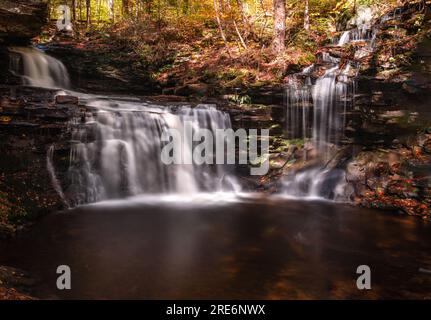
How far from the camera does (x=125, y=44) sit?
16.3m

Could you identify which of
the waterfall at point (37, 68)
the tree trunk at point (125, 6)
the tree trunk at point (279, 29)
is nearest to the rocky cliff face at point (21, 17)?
the waterfall at point (37, 68)

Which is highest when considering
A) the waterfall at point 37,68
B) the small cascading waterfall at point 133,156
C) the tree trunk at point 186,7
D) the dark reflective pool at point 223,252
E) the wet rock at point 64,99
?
the tree trunk at point 186,7

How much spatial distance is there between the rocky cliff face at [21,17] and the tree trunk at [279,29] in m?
8.25

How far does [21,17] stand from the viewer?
10242mm

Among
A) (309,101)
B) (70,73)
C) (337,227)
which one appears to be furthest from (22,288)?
(70,73)

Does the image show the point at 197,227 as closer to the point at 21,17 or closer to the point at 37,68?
the point at 21,17

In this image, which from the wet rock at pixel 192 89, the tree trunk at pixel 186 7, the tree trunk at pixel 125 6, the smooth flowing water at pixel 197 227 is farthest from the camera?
the tree trunk at pixel 125 6

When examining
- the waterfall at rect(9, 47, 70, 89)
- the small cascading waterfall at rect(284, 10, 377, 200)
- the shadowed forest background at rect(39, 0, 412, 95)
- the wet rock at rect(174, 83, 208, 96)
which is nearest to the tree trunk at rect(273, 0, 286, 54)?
the shadowed forest background at rect(39, 0, 412, 95)

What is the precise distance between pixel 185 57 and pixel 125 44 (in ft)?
10.5

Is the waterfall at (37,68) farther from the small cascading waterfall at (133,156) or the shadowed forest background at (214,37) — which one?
the small cascading waterfall at (133,156)

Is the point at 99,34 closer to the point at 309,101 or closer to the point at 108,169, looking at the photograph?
the point at 108,169

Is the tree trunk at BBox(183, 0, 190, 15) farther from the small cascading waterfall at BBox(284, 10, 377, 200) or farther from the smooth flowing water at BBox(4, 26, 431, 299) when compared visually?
the small cascading waterfall at BBox(284, 10, 377, 200)

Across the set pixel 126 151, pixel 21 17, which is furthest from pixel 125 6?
pixel 126 151

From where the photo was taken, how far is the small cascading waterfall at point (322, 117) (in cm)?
1041
